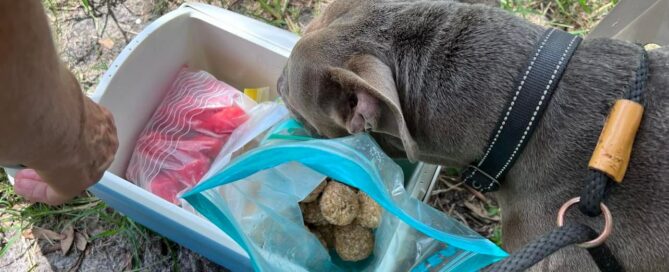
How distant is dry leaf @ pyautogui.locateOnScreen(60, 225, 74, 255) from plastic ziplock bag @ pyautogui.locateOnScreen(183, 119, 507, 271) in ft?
3.48

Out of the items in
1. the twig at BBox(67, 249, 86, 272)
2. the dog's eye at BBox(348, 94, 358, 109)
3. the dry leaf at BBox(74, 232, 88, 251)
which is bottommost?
the twig at BBox(67, 249, 86, 272)

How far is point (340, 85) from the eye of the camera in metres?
1.92

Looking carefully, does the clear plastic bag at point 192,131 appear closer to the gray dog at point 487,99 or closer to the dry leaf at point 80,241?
the dry leaf at point 80,241

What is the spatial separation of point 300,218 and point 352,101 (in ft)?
1.60

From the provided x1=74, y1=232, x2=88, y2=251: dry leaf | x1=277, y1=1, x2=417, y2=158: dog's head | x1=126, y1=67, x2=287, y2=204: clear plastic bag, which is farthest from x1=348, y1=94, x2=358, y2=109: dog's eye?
x1=74, y1=232, x2=88, y2=251: dry leaf

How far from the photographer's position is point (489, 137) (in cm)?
186

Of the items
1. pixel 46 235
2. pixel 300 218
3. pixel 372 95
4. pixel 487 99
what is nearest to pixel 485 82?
pixel 487 99

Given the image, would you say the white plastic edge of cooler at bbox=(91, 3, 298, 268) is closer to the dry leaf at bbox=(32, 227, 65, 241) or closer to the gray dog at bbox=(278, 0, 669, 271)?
the dry leaf at bbox=(32, 227, 65, 241)

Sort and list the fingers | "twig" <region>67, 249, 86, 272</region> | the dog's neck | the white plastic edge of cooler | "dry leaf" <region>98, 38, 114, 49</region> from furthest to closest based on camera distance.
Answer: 1. "dry leaf" <region>98, 38, 114, 49</region>
2. "twig" <region>67, 249, 86, 272</region>
3. the fingers
4. the white plastic edge of cooler
5. the dog's neck

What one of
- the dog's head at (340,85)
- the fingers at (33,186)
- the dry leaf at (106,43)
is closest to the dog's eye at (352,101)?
the dog's head at (340,85)

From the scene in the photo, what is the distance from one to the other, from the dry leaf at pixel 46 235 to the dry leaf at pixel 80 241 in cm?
6

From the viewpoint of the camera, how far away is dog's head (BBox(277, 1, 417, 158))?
180 centimetres

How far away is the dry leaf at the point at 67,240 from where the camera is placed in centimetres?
275

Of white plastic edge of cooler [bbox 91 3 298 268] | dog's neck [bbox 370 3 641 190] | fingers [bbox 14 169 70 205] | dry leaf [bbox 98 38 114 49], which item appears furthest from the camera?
dry leaf [bbox 98 38 114 49]
